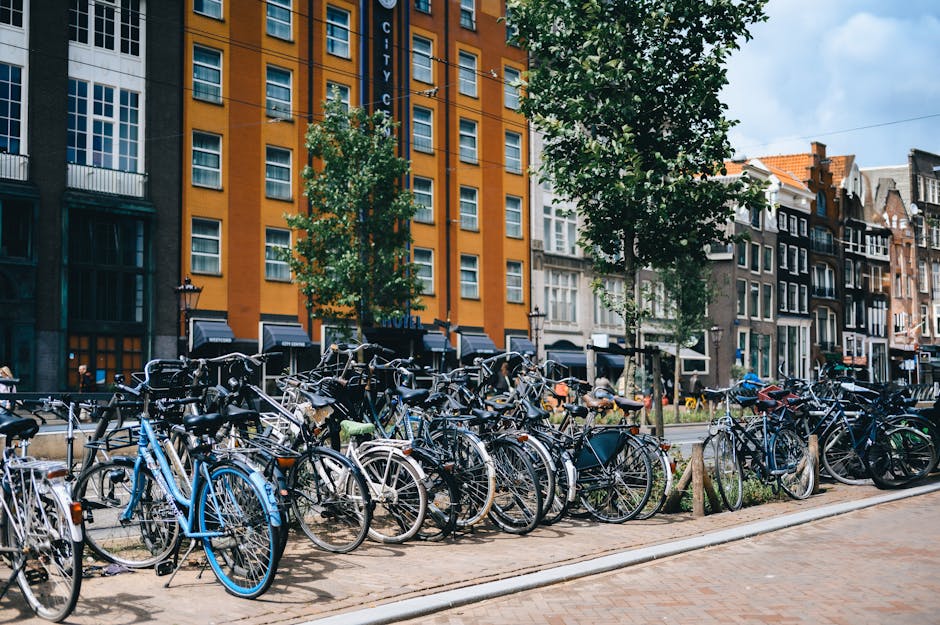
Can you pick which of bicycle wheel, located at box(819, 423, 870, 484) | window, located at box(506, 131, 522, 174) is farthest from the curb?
window, located at box(506, 131, 522, 174)

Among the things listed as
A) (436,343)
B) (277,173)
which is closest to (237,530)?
(277,173)

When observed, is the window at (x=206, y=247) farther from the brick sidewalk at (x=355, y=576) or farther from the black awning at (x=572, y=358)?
the brick sidewalk at (x=355, y=576)

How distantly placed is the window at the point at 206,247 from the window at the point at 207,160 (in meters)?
1.31

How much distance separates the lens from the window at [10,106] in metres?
28.3

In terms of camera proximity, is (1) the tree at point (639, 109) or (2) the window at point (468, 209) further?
(2) the window at point (468, 209)

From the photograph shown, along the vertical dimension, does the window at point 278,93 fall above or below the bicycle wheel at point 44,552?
above

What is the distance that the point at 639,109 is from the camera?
12.2 m

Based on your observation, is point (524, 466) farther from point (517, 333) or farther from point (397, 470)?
point (517, 333)

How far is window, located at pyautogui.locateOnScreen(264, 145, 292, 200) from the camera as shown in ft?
114

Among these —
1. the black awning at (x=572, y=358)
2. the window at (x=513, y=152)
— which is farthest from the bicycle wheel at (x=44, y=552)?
the window at (x=513, y=152)

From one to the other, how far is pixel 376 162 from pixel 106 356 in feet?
33.9

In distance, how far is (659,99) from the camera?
12109 mm

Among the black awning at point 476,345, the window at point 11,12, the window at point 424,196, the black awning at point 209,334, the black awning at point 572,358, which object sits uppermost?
the window at point 11,12

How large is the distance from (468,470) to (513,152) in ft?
124
